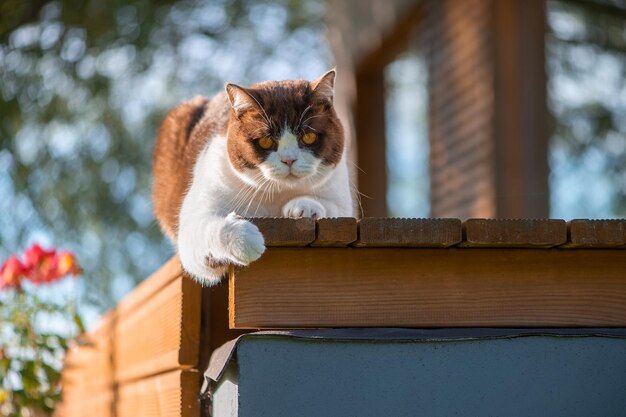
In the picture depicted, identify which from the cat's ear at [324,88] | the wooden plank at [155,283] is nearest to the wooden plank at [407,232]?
the cat's ear at [324,88]

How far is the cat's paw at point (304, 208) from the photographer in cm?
200

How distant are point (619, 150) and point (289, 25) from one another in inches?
98.7

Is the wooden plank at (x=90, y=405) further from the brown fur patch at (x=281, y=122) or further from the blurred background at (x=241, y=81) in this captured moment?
the brown fur patch at (x=281, y=122)

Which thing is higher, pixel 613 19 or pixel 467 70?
pixel 613 19

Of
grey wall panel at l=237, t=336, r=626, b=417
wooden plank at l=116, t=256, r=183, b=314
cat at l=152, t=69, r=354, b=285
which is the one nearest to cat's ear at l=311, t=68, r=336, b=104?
cat at l=152, t=69, r=354, b=285

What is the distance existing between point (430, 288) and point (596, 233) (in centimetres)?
35

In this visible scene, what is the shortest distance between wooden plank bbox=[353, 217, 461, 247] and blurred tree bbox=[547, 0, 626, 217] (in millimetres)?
4380

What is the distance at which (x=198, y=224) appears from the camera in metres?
2.03

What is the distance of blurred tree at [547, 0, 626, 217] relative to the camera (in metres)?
6.19

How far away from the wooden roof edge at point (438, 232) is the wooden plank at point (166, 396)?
0.52 m

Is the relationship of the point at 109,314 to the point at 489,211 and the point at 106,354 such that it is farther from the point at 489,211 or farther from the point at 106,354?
the point at 489,211

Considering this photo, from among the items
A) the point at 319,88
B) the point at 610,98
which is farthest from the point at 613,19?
the point at 319,88

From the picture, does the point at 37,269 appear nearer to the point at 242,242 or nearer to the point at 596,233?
A: the point at 242,242

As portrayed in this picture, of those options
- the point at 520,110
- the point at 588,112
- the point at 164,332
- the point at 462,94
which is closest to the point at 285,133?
the point at 164,332
